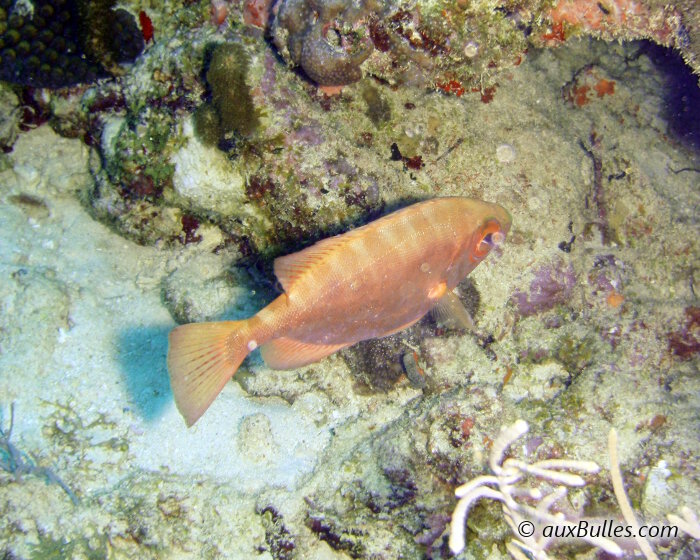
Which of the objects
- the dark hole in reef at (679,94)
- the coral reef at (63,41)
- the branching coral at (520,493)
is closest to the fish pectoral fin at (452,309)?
the branching coral at (520,493)

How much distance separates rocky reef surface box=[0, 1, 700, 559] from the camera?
368cm

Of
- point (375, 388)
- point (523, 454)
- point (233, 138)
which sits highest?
point (233, 138)

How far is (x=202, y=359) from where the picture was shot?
3035 millimetres

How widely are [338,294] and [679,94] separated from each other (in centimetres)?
844

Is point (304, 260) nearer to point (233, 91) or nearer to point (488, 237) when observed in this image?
point (488, 237)

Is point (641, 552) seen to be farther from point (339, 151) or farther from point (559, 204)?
point (339, 151)

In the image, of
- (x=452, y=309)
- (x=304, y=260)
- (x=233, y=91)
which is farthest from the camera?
(x=233, y=91)

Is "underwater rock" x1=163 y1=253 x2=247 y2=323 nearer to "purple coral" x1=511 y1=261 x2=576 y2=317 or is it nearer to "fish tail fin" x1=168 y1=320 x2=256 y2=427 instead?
"fish tail fin" x1=168 y1=320 x2=256 y2=427

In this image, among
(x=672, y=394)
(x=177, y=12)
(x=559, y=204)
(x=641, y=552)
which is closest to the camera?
(x=641, y=552)

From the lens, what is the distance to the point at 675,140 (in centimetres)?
727

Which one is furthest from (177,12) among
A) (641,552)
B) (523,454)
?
(641,552)

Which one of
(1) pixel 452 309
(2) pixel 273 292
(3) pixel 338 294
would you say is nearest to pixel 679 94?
(1) pixel 452 309

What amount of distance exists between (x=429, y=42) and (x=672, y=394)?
4.22m

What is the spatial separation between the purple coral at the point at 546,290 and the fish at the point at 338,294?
1.70 meters
